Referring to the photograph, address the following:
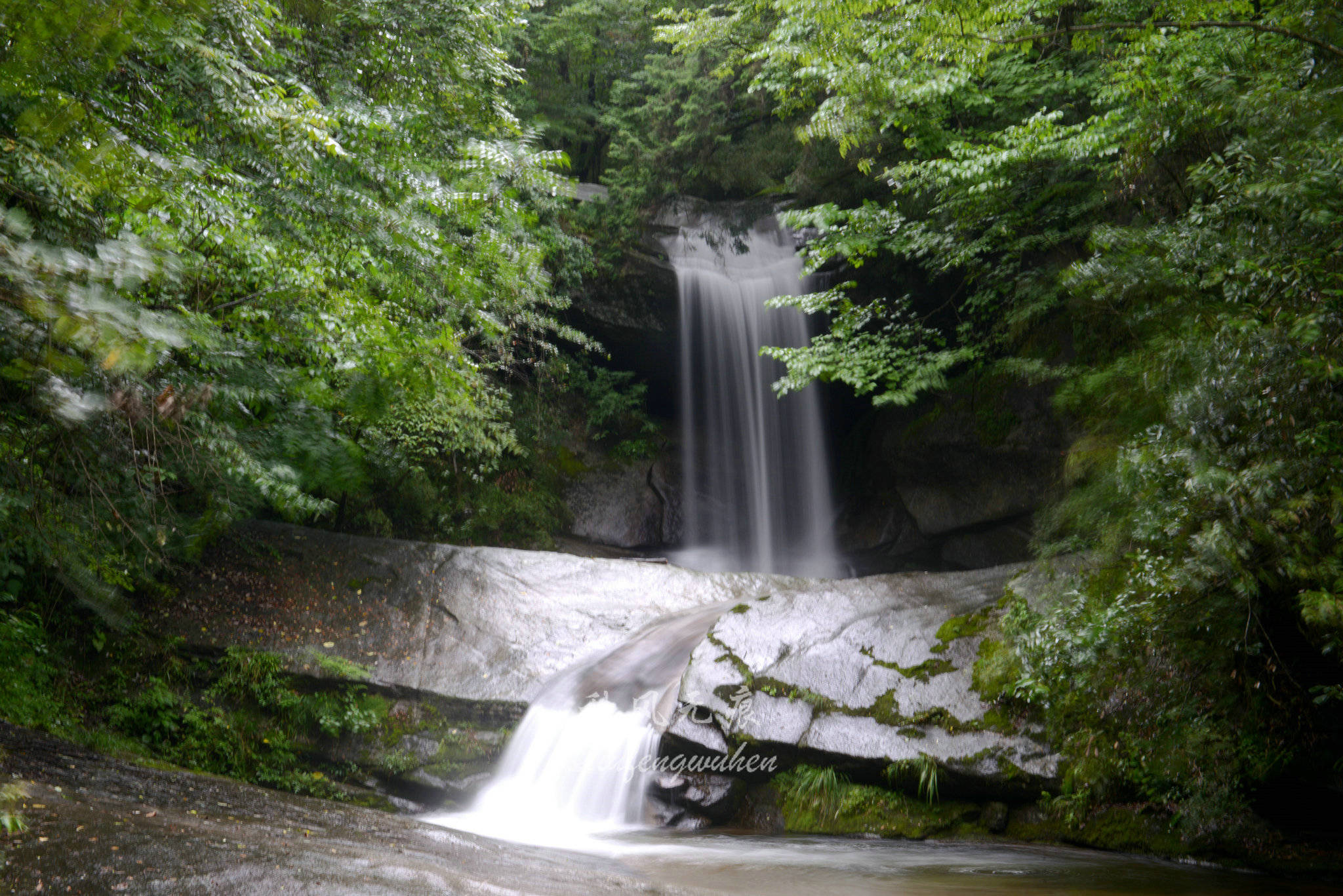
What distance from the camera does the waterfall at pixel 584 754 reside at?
6922 millimetres

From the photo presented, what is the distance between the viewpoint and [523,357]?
49.8 ft

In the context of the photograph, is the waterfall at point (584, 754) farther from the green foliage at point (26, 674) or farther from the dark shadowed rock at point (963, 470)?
the dark shadowed rock at point (963, 470)

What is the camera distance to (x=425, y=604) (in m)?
9.38

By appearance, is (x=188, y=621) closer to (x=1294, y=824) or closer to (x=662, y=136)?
(x=1294, y=824)

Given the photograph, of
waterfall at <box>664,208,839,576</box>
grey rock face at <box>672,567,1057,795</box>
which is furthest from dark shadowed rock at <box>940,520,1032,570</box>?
grey rock face at <box>672,567,1057,795</box>

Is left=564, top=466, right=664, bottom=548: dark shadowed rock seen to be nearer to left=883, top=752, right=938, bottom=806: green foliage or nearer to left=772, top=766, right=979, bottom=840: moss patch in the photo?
left=772, top=766, right=979, bottom=840: moss patch

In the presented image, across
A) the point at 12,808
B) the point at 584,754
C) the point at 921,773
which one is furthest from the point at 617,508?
the point at 12,808

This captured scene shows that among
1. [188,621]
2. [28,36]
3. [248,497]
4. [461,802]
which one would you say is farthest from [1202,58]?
[188,621]

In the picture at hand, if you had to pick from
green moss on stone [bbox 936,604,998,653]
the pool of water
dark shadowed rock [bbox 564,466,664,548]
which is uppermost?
dark shadowed rock [bbox 564,466,664,548]

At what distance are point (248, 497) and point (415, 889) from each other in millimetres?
4215

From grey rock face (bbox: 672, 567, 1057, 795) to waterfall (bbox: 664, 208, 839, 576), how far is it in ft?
26.0

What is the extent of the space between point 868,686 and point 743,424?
32.4ft

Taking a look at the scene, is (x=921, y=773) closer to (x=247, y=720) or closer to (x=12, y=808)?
(x=12, y=808)

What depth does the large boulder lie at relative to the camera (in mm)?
8453
